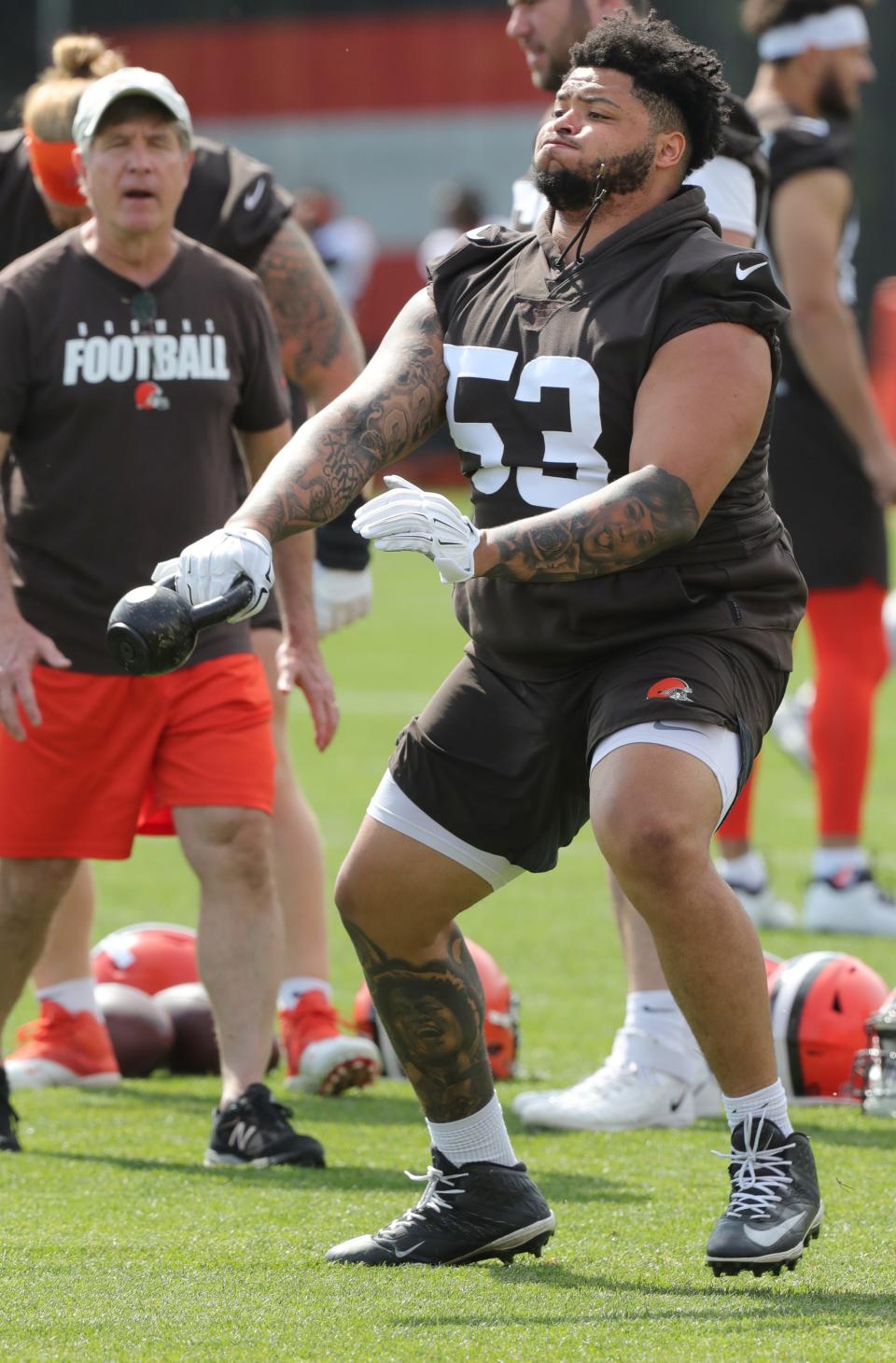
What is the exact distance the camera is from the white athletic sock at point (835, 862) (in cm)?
790

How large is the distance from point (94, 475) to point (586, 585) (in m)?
1.58

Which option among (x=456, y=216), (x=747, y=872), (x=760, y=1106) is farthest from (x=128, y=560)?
(x=456, y=216)

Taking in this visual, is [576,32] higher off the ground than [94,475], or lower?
higher

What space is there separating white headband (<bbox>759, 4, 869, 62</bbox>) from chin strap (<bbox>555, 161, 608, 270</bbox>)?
3.88 meters

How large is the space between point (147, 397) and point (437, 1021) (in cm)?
173

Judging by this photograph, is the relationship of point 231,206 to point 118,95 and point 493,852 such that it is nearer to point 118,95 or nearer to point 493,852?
point 118,95

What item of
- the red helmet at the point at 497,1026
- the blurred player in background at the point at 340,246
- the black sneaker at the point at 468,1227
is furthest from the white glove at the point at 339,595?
the blurred player in background at the point at 340,246

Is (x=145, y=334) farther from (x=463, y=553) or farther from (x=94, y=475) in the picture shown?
(x=463, y=553)

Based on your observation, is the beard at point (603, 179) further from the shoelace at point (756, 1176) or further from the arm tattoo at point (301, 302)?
the arm tattoo at point (301, 302)

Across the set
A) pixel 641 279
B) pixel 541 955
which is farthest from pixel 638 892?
pixel 541 955

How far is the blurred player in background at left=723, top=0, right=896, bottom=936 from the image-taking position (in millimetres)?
7535

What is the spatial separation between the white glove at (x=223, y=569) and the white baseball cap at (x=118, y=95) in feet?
5.70

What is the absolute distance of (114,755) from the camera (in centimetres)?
520

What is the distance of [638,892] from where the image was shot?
384 cm
